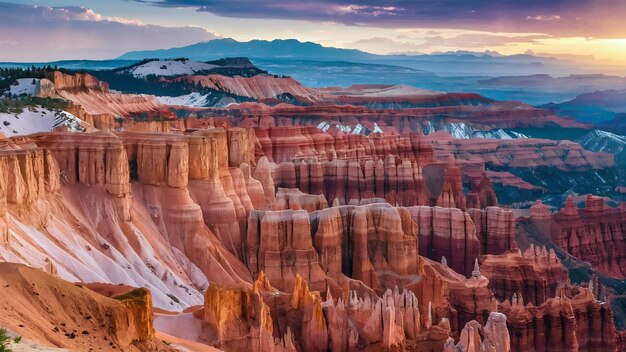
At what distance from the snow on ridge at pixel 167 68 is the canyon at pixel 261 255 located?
86057mm

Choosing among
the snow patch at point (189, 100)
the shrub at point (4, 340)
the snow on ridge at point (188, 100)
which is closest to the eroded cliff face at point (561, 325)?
the shrub at point (4, 340)

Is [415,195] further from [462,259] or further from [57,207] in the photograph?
[57,207]

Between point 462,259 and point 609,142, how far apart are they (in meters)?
113

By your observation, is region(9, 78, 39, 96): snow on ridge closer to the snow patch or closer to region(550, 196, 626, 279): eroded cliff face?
region(550, 196, 626, 279): eroded cliff face

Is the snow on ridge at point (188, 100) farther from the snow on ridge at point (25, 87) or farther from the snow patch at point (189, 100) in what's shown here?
the snow on ridge at point (25, 87)

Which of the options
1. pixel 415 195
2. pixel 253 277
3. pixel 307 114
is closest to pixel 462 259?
pixel 415 195

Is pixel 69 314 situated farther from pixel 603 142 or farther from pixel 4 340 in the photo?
pixel 603 142

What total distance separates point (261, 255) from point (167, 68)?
13008 cm

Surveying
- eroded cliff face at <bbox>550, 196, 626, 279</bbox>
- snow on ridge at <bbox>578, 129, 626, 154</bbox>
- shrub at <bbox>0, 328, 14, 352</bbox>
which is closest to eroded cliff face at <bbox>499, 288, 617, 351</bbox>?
eroded cliff face at <bbox>550, 196, 626, 279</bbox>

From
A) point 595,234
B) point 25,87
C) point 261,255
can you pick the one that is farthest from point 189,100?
point 261,255

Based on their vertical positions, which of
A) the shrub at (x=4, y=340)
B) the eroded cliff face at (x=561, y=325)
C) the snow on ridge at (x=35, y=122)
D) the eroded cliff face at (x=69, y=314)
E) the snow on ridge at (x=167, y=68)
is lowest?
the eroded cliff face at (x=561, y=325)

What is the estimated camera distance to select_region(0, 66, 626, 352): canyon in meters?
31.3

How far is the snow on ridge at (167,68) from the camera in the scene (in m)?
169

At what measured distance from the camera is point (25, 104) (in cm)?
5672
